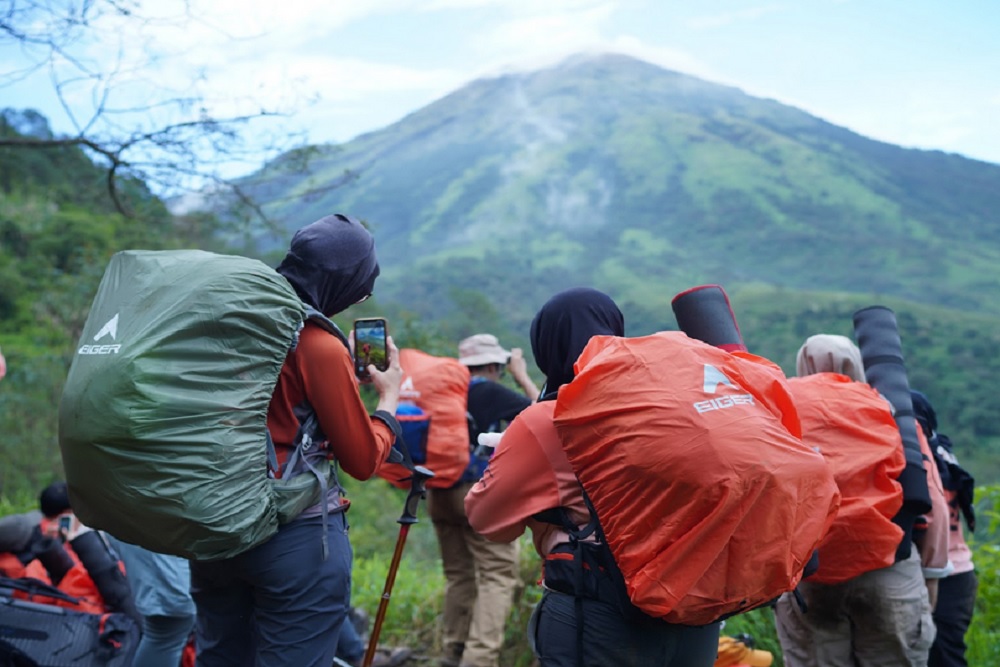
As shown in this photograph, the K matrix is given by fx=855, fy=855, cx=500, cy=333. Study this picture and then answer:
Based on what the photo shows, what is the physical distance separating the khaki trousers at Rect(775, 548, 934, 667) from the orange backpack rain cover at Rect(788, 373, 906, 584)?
211 mm

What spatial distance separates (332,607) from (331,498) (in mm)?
321

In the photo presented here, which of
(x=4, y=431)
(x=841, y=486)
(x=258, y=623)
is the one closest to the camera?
(x=258, y=623)

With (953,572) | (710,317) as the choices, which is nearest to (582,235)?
(953,572)

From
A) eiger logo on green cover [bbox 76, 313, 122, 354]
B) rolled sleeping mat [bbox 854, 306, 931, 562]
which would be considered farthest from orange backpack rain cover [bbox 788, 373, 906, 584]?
eiger logo on green cover [bbox 76, 313, 122, 354]

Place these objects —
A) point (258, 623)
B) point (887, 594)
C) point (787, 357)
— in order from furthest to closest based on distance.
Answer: point (787, 357) → point (887, 594) → point (258, 623)

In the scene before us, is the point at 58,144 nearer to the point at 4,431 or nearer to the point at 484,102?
the point at 4,431

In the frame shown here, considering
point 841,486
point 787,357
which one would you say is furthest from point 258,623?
point 787,357

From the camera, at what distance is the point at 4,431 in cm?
1063

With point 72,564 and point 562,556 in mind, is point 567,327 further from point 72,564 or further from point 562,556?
point 72,564

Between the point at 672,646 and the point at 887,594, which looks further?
the point at 887,594

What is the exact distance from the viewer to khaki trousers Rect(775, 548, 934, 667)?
3.33 m

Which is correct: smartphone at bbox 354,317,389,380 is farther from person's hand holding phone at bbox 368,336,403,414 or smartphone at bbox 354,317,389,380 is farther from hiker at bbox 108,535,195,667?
hiker at bbox 108,535,195,667

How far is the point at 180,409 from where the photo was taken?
2.13 m

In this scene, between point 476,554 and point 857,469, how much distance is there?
8.38 feet
